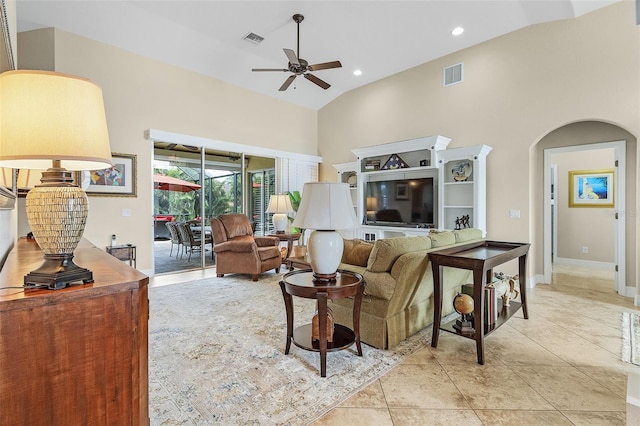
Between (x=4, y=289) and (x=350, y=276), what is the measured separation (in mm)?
2009

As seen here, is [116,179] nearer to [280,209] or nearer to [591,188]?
[280,209]

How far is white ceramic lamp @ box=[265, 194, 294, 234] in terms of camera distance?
6.45 meters

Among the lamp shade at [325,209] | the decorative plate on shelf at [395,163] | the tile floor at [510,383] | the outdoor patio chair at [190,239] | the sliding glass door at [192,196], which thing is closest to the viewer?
the tile floor at [510,383]

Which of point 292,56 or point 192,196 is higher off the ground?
point 292,56

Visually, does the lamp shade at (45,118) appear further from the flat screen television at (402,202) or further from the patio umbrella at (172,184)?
the flat screen television at (402,202)

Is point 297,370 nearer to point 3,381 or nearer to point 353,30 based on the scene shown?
point 3,381

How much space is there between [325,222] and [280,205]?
13.9 ft

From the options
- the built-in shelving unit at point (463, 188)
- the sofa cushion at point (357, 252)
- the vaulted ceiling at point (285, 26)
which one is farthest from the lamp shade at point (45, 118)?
the built-in shelving unit at point (463, 188)

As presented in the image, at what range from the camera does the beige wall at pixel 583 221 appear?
584 cm

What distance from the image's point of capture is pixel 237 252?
5109 mm

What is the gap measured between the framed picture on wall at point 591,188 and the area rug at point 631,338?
10.5 feet

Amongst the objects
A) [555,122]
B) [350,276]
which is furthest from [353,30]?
[350,276]

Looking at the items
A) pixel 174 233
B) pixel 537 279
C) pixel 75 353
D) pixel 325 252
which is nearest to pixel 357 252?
pixel 325 252

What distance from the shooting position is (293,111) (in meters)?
7.57
